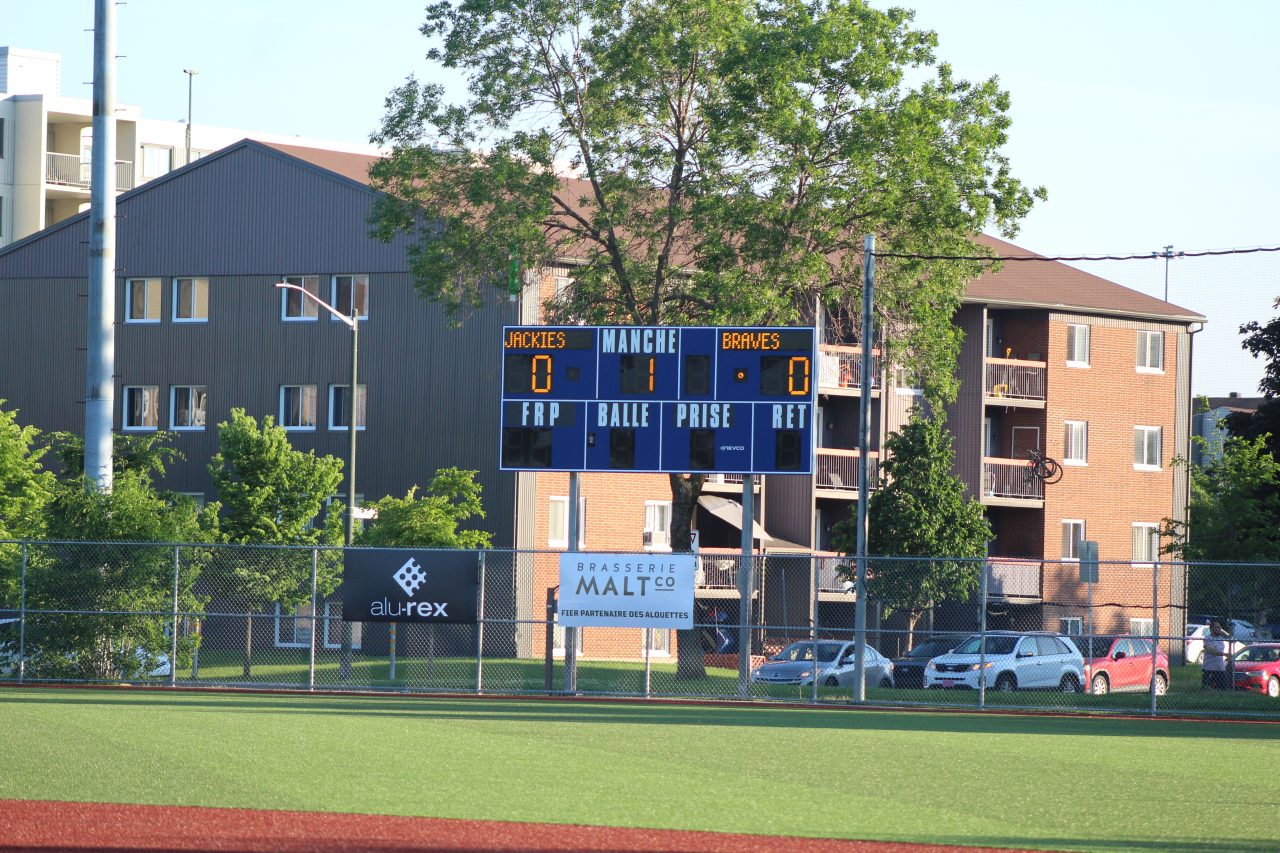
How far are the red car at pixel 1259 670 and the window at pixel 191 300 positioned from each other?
99.2ft

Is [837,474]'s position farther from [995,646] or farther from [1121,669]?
[995,646]

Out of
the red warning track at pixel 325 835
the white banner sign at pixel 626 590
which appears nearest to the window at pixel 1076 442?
the white banner sign at pixel 626 590

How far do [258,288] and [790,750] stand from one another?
1281 inches

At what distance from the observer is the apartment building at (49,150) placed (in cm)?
7025

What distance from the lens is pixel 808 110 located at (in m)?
33.5

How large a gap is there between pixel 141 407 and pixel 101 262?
2139 cm

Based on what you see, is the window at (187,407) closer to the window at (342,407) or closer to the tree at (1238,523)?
the window at (342,407)

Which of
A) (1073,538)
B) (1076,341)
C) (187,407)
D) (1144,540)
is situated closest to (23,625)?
(187,407)

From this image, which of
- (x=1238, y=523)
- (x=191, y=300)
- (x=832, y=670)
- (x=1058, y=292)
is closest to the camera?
(x=832, y=670)

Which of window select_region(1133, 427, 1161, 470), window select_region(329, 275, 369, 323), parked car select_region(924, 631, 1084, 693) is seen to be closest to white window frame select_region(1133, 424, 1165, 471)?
window select_region(1133, 427, 1161, 470)

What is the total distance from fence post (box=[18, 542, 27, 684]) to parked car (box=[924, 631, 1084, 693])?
1618 cm

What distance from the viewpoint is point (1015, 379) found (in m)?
52.0

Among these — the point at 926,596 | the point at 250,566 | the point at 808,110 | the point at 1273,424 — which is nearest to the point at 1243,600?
the point at 926,596

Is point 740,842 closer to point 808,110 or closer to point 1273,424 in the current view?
point 808,110
